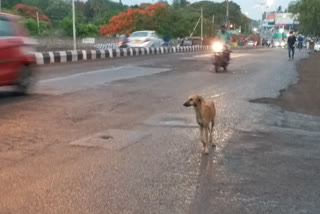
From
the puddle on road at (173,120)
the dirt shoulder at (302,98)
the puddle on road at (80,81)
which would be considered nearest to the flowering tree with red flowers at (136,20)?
the puddle on road at (80,81)

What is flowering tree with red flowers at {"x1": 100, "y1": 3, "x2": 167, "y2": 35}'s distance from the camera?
4322 centimetres

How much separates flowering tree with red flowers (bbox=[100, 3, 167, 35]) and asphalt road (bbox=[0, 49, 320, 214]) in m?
34.3

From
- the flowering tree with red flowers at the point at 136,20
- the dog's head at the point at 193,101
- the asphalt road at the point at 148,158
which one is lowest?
the asphalt road at the point at 148,158

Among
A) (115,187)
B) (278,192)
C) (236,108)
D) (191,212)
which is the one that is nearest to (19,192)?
(115,187)

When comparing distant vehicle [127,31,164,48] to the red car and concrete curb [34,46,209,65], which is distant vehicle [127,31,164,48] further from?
the red car

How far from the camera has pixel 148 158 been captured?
5.25 metres

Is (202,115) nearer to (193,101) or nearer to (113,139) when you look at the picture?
(193,101)

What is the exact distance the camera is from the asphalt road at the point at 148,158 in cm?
392

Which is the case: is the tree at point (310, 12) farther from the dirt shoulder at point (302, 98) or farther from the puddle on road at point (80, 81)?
the puddle on road at point (80, 81)

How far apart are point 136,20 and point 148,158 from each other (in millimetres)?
38998

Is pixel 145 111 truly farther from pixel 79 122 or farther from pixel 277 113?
pixel 277 113

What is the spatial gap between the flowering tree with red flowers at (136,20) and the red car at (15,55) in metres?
33.9

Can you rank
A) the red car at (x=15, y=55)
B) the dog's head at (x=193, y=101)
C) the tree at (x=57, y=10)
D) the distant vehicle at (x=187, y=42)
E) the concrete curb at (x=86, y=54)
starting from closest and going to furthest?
the dog's head at (x=193, y=101) → the red car at (x=15, y=55) → the concrete curb at (x=86, y=54) → the distant vehicle at (x=187, y=42) → the tree at (x=57, y=10)

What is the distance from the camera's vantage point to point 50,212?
3621 mm
